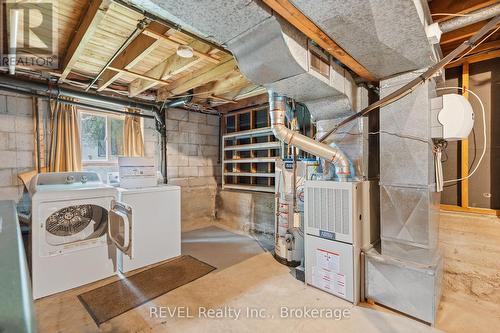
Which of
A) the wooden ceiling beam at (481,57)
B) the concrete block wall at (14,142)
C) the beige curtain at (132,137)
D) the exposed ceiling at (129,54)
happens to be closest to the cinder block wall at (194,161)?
the beige curtain at (132,137)

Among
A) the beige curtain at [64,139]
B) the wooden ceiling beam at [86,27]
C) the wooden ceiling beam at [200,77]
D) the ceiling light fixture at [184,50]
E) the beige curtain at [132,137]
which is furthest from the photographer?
the beige curtain at [132,137]

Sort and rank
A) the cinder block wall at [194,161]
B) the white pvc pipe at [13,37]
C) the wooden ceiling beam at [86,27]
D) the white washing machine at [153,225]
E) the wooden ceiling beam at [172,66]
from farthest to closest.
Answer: the cinder block wall at [194,161] → the white washing machine at [153,225] → the wooden ceiling beam at [172,66] → the white pvc pipe at [13,37] → the wooden ceiling beam at [86,27]

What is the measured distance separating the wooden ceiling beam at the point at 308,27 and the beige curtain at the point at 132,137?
3.17 meters

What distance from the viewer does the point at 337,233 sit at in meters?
2.16

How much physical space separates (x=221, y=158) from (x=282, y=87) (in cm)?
316

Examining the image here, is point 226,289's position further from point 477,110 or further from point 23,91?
point 23,91

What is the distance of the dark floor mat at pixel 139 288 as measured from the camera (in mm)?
2039

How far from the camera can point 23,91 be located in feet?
9.23

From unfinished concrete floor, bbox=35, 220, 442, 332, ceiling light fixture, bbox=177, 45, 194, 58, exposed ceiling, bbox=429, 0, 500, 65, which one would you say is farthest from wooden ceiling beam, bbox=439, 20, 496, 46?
unfinished concrete floor, bbox=35, 220, 442, 332

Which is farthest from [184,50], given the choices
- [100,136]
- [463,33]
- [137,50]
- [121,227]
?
[463,33]

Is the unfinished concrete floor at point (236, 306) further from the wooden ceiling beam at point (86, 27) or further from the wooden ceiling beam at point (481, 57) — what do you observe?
the wooden ceiling beam at point (481, 57)

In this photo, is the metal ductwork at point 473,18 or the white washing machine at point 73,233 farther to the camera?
the white washing machine at point 73,233

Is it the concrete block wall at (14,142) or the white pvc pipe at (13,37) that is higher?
the white pvc pipe at (13,37)

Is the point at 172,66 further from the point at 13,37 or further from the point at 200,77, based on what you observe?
the point at 13,37
